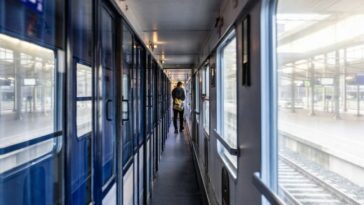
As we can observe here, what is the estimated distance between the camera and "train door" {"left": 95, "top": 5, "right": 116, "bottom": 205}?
→ 2.19 metres

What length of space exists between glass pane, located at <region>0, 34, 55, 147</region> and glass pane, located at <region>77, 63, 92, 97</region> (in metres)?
0.27

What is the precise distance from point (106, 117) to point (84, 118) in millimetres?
292

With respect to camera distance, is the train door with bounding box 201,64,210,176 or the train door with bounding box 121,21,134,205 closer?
the train door with bounding box 121,21,134,205

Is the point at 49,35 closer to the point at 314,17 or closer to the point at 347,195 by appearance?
the point at 314,17

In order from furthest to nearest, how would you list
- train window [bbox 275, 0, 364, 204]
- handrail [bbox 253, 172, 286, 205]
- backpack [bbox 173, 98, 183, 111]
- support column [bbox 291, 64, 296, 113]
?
backpack [bbox 173, 98, 183, 111], support column [bbox 291, 64, 296, 113], handrail [bbox 253, 172, 286, 205], train window [bbox 275, 0, 364, 204]

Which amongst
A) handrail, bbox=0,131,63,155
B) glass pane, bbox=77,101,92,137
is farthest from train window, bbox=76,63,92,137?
handrail, bbox=0,131,63,155

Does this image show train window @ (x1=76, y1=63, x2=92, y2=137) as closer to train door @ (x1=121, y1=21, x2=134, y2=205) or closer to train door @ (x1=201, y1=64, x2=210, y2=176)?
train door @ (x1=121, y1=21, x2=134, y2=205)

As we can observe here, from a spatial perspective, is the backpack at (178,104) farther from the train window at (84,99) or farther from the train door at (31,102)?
the train door at (31,102)

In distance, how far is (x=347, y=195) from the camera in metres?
1.19

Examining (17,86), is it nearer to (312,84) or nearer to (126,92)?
(312,84)

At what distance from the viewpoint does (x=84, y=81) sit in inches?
80.9

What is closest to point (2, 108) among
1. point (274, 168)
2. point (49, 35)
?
point (49, 35)

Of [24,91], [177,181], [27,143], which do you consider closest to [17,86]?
[24,91]

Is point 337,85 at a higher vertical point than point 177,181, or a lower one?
higher
